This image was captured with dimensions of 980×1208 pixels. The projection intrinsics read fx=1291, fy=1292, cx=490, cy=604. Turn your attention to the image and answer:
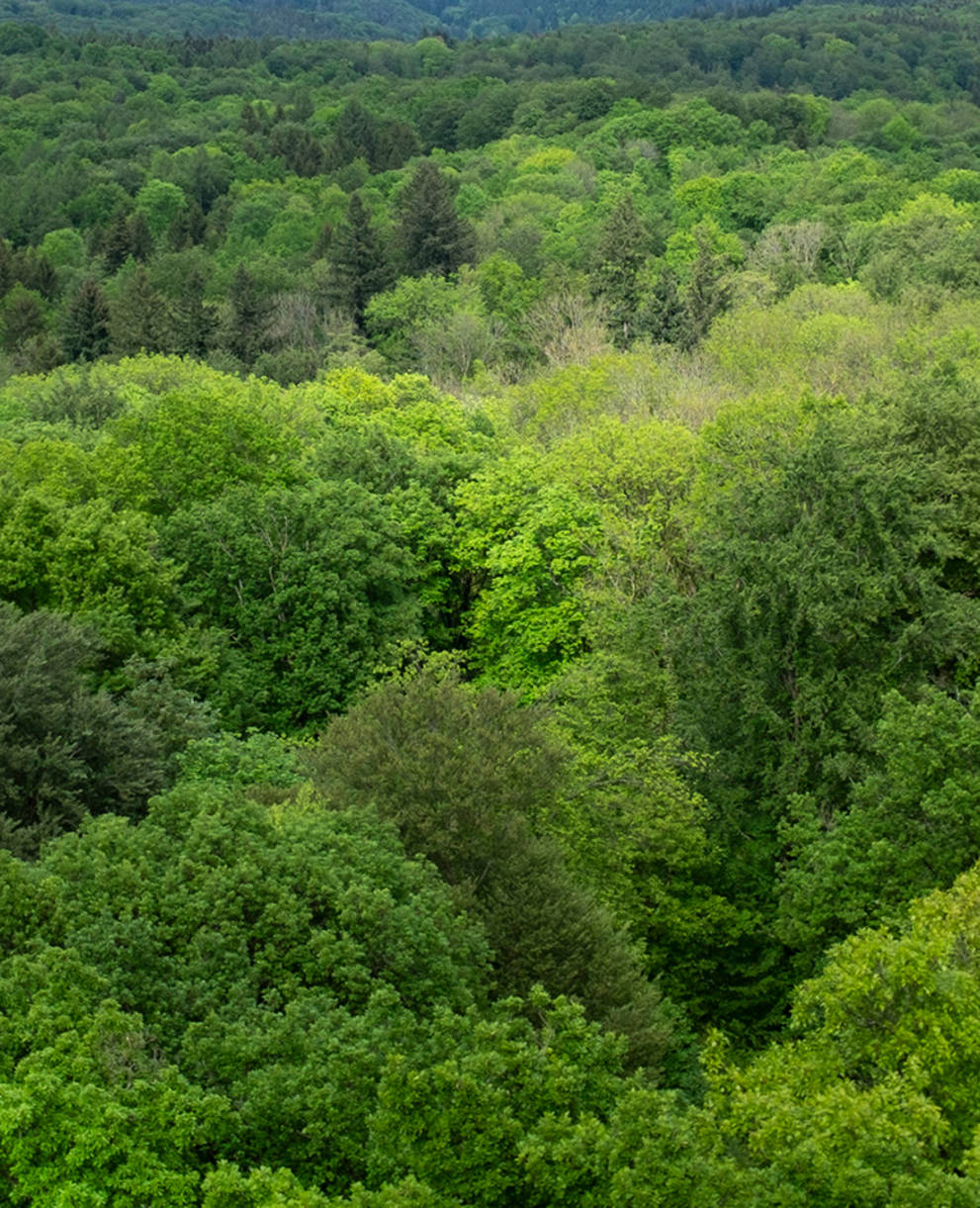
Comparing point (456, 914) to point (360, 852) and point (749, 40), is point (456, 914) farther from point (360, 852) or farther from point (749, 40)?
point (749, 40)

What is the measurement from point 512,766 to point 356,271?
62152 mm

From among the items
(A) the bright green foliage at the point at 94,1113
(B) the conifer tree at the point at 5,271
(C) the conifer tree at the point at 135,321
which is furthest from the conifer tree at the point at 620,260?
(A) the bright green foliage at the point at 94,1113

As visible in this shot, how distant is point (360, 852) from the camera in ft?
61.1

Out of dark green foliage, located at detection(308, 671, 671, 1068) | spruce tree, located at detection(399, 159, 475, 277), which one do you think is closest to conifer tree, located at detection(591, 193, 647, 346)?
spruce tree, located at detection(399, 159, 475, 277)

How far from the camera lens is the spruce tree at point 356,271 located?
79000 millimetres

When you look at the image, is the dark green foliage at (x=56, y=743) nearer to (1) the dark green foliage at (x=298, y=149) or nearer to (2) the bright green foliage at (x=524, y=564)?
(2) the bright green foliage at (x=524, y=564)

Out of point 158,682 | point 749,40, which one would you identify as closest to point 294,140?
point 749,40

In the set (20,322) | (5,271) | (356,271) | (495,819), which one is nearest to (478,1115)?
(495,819)

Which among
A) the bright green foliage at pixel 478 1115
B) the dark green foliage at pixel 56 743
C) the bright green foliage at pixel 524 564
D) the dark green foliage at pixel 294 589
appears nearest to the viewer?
the bright green foliage at pixel 478 1115

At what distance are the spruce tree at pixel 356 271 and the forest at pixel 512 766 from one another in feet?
45.6

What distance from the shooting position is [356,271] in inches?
3115

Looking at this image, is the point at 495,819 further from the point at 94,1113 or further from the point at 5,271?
the point at 5,271

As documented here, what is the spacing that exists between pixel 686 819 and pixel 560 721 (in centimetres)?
398

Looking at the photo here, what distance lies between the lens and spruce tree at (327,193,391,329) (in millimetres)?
79000
